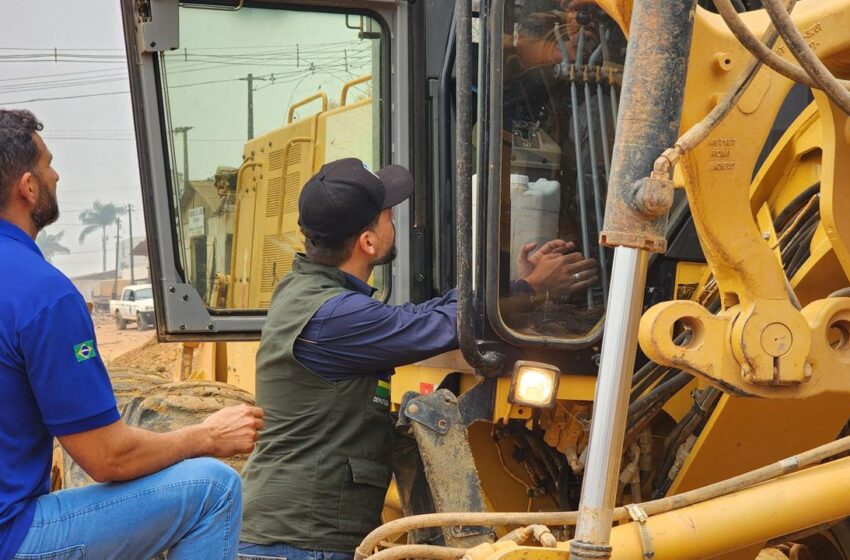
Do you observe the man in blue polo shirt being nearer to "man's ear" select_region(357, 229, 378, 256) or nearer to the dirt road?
"man's ear" select_region(357, 229, 378, 256)

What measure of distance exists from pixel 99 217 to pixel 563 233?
78.2 ft

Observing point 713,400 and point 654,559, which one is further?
point 713,400

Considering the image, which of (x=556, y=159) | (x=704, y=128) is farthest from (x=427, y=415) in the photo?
(x=704, y=128)

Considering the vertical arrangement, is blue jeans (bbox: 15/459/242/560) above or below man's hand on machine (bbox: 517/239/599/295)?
below

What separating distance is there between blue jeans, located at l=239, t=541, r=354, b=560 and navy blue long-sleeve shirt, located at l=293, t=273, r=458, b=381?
0.45m

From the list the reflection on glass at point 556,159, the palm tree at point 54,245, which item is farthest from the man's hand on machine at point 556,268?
the palm tree at point 54,245

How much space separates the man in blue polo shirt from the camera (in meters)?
2.43

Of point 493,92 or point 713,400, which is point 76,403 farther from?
point 713,400

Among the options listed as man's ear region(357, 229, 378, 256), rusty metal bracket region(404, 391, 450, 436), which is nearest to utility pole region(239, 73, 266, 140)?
man's ear region(357, 229, 378, 256)

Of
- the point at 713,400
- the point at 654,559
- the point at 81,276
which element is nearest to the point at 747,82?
the point at 654,559

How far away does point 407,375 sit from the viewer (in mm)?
3844

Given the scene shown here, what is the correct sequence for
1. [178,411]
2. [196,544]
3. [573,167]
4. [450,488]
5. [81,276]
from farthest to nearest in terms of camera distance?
[81,276]
[178,411]
[573,167]
[450,488]
[196,544]

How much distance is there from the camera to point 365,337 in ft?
10.1

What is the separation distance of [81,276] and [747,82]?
27.8 metres
